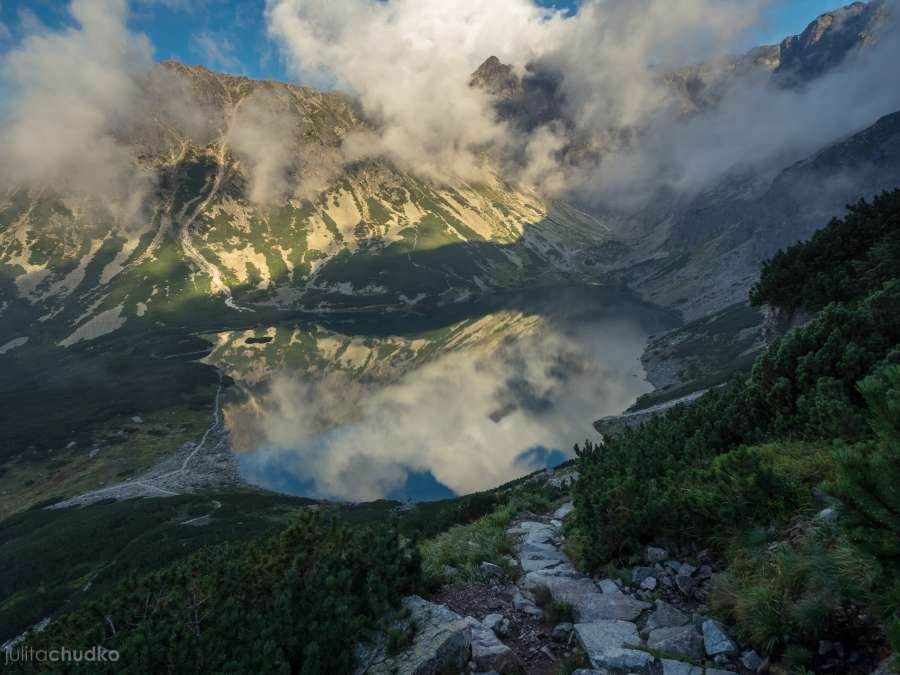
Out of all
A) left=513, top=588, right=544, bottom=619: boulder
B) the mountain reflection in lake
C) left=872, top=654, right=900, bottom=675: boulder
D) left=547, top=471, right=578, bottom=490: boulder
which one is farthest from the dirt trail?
left=872, top=654, right=900, bottom=675: boulder

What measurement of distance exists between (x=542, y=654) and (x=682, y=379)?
99.0m

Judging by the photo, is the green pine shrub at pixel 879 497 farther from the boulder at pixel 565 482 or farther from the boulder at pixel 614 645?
the boulder at pixel 565 482

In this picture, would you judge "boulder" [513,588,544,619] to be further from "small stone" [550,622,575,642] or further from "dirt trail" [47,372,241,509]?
"dirt trail" [47,372,241,509]

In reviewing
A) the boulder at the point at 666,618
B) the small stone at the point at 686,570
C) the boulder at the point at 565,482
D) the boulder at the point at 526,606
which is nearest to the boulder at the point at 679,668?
the boulder at the point at 666,618

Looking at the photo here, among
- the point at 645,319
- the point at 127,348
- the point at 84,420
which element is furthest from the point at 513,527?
the point at 127,348

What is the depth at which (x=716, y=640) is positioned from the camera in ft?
21.0

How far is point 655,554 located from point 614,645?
2.86 m

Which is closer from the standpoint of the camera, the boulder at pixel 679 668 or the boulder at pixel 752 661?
the boulder at pixel 752 661

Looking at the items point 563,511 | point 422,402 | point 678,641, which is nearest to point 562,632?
point 678,641

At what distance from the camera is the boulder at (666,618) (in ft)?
24.1

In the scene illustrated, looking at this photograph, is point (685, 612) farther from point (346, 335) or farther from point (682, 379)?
point (346, 335)

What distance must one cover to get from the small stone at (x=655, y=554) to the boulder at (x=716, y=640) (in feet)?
8.38

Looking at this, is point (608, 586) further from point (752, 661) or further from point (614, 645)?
point (752, 661)

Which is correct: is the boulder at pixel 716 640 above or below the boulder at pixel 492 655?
below
